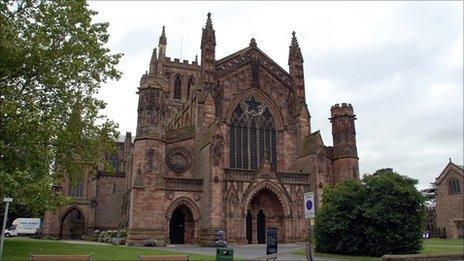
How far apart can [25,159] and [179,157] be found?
18758 millimetres

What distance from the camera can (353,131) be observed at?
41.4 m

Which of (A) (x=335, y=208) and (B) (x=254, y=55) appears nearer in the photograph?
(A) (x=335, y=208)

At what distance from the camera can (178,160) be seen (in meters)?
37.2

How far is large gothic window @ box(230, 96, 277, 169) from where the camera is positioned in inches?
1544

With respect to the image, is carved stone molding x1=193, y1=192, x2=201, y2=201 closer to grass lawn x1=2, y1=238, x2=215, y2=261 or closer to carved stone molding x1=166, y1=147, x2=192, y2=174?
carved stone molding x1=166, y1=147, x2=192, y2=174

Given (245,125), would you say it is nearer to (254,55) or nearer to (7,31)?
(254,55)

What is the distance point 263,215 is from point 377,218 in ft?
47.8

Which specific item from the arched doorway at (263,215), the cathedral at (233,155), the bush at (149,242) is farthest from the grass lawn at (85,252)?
the arched doorway at (263,215)

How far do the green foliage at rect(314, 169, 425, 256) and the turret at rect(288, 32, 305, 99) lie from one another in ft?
54.9

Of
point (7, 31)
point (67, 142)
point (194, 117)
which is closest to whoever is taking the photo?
point (7, 31)

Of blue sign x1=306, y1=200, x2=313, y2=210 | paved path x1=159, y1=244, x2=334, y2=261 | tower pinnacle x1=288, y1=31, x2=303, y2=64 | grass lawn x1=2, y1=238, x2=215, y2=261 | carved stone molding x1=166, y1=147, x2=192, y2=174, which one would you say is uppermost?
tower pinnacle x1=288, y1=31, x2=303, y2=64

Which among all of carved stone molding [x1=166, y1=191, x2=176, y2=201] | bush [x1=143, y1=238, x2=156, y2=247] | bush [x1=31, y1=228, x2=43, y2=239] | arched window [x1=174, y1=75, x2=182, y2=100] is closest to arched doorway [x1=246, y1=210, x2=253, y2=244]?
carved stone molding [x1=166, y1=191, x2=176, y2=201]

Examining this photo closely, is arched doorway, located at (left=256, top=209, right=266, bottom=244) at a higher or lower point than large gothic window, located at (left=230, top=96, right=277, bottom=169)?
lower

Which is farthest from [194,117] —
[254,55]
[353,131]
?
[353,131]
